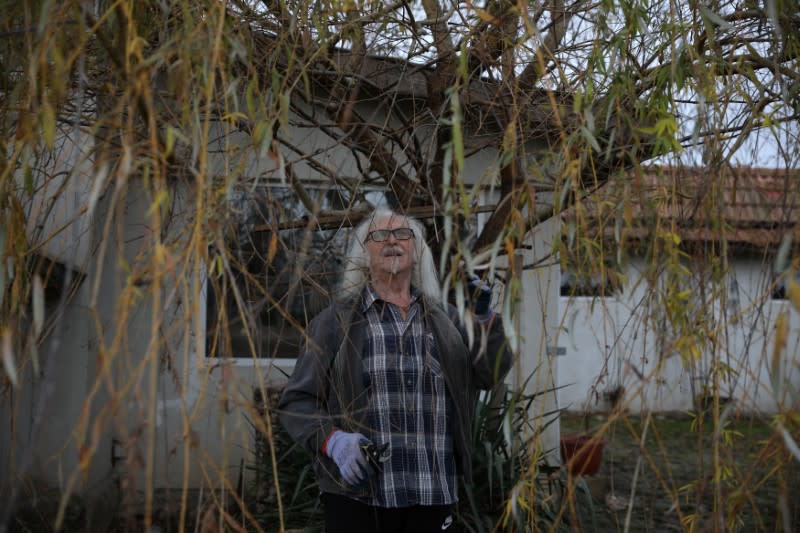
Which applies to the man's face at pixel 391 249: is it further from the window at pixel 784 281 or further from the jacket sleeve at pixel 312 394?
the window at pixel 784 281

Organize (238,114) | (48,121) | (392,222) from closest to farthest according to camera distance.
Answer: (48,121)
(238,114)
(392,222)

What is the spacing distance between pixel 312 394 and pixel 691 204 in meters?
1.30

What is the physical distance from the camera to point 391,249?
2486mm

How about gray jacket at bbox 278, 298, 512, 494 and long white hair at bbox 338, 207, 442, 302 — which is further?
long white hair at bbox 338, 207, 442, 302

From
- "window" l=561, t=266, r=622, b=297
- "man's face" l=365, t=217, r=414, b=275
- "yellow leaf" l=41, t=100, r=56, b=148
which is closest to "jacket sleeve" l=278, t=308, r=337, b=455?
"man's face" l=365, t=217, r=414, b=275

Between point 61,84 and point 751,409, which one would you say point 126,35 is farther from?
point 751,409

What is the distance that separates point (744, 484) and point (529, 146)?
1.56m

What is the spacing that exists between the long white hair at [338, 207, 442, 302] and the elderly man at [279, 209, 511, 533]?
0.01 m

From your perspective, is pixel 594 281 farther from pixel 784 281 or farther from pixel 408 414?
pixel 408 414

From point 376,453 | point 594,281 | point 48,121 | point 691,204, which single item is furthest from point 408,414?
point 48,121

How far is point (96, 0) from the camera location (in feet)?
5.85

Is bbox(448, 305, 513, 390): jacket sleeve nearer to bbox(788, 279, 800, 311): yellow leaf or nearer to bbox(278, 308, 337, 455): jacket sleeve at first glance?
bbox(278, 308, 337, 455): jacket sleeve

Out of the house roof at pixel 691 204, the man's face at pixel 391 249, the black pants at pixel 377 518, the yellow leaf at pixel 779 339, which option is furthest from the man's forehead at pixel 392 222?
the yellow leaf at pixel 779 339

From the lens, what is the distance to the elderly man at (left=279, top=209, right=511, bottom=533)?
2.34 meters
